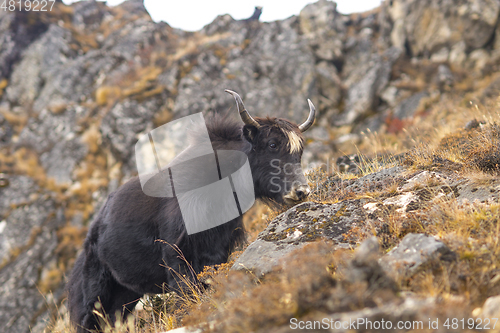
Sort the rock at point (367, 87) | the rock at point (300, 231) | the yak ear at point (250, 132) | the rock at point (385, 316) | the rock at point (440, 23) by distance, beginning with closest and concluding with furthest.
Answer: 1. the rock at point (385, 316)
2. the rock at point (300, 231)
3. the yak ear at point (250, 132)
4. the rock at point (440, 23)
5. the rock at point (367, 87)

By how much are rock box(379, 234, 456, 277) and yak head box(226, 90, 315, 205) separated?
203 cm

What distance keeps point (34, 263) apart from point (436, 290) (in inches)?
637

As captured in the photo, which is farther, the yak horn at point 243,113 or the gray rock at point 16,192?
the gray rock at point 16,192

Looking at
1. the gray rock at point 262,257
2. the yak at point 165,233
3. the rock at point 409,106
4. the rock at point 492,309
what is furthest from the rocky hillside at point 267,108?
the rock at point 492,309

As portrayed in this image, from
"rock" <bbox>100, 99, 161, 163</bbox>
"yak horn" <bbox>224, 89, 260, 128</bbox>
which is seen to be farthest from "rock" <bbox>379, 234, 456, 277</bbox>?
"rock" <bbox>100, 99, 161, 163</bbox>

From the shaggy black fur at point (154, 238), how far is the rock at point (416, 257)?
2026mm

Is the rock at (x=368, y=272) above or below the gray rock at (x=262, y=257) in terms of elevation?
above

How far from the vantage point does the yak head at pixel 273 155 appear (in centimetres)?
431

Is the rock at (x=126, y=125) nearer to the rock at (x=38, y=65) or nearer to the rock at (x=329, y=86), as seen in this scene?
the rock at (x=38, y=65)

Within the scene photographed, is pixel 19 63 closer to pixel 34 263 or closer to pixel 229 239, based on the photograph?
pixel 34 263

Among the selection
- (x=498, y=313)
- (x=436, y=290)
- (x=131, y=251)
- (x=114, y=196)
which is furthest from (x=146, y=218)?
(x=498, y=313)

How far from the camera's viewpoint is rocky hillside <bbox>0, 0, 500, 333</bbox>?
358 cm

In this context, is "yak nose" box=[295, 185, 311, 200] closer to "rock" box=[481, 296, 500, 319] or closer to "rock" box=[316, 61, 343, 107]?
"rock" box=[481, 296, 500, 319]

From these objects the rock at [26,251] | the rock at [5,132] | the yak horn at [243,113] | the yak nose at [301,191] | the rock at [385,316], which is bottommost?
the rock at [26,251]
